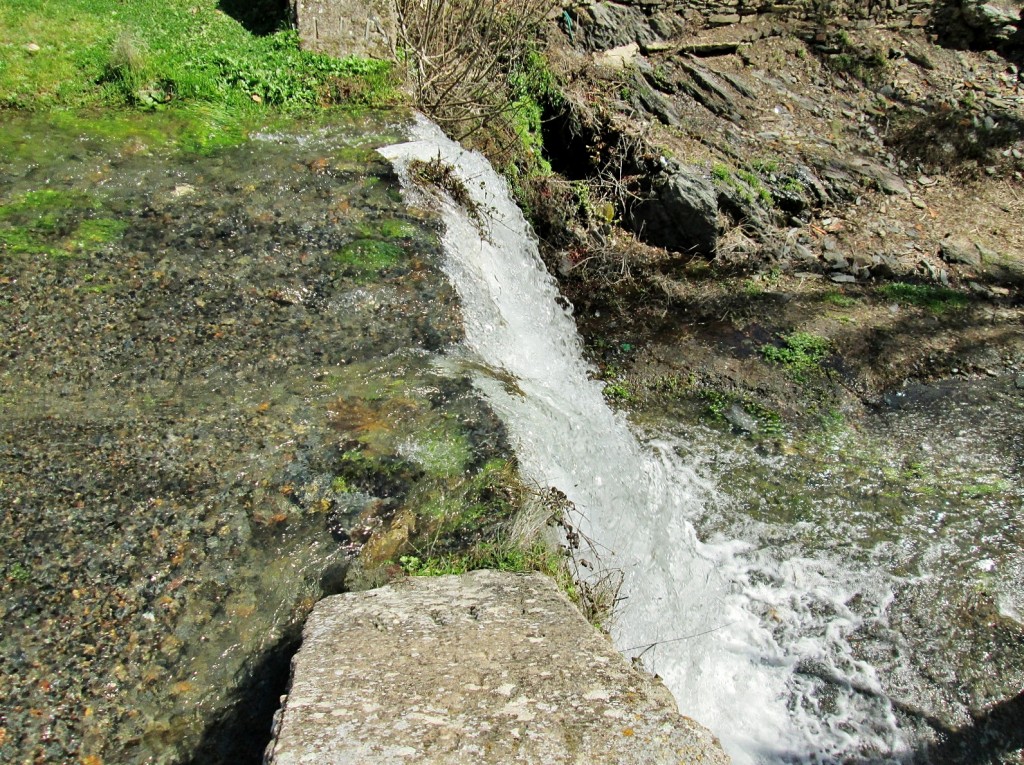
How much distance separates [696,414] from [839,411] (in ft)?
3.50

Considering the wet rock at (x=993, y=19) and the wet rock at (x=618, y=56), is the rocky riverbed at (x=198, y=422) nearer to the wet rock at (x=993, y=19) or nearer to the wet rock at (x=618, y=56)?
the wet rock at (x=618, y=56)

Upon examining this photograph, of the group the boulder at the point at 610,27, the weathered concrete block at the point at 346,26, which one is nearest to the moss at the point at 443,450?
the weathered concrete block at the point at 346,26

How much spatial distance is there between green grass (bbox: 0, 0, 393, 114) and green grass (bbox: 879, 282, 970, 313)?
4.62 m

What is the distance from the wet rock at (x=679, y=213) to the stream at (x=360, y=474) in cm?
161

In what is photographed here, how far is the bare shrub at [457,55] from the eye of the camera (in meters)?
6.23

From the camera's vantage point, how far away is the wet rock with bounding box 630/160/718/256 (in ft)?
22.3

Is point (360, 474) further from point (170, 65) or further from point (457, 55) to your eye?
point (457, 55)

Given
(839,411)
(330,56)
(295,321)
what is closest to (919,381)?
(839,411)

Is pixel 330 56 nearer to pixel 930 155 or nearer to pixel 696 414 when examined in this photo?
pixel 696 414

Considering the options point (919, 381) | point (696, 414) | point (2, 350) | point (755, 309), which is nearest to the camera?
point (2, 350)

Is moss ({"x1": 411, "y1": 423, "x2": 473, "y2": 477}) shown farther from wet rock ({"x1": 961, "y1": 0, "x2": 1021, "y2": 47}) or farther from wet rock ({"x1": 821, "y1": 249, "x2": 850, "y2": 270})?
wet rock ({"x1": 961, "y1": 0, "x2": 1021, "y2": 47})

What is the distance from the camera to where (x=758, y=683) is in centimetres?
394

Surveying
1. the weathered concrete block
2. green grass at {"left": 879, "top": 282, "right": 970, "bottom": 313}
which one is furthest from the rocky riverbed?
green grass at {"left": 879, "top": 282, "right": 970, "bottom": 313}

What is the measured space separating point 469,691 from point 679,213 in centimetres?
546
